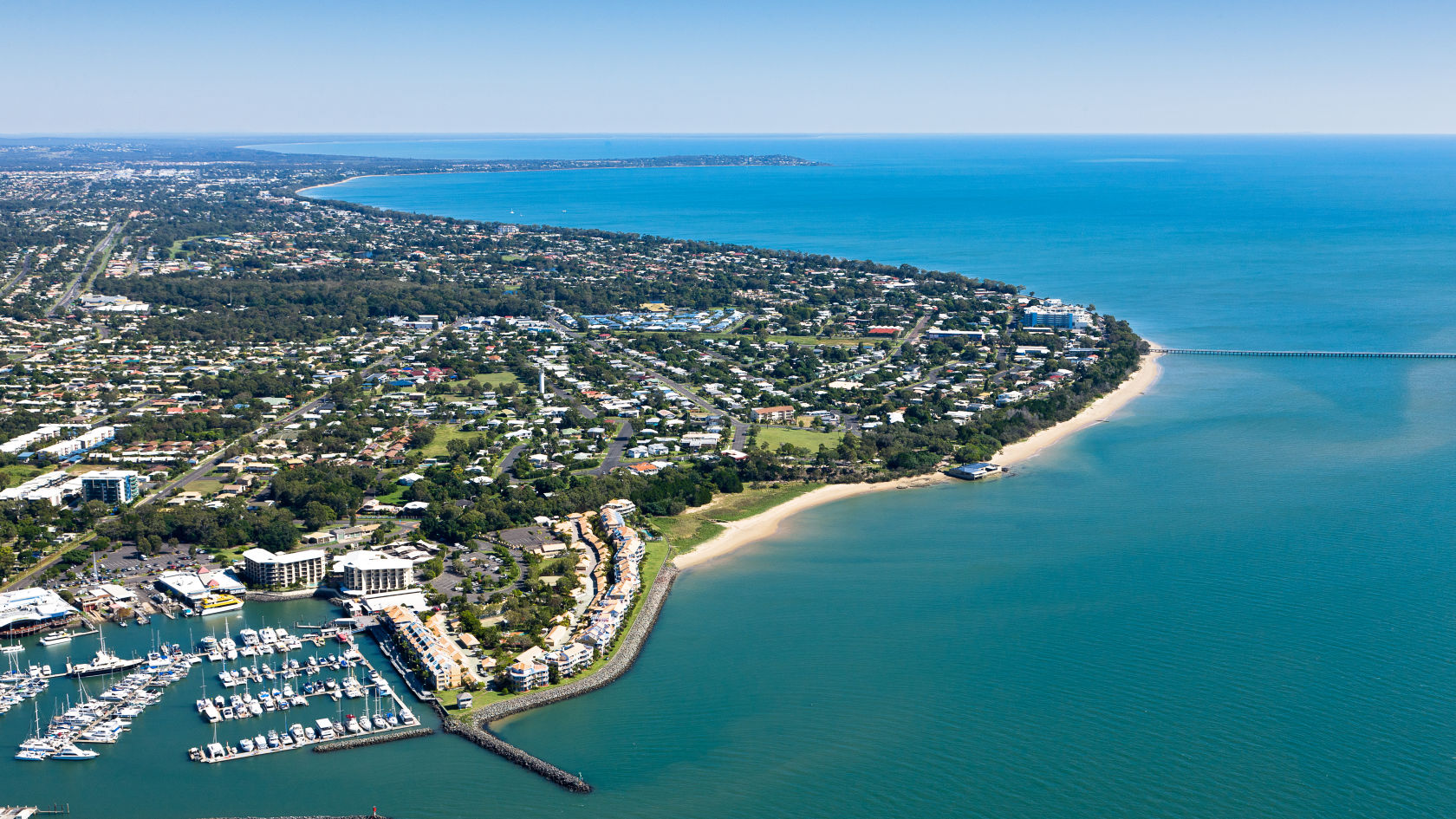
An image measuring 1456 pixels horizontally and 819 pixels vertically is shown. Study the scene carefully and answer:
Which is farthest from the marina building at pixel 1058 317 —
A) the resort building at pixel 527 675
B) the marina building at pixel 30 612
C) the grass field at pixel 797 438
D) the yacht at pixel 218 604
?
the marina building at pixel 30 612

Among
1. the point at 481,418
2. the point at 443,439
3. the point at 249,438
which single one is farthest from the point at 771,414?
the point at 249,438

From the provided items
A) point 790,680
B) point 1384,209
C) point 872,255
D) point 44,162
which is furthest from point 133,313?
point 44,162

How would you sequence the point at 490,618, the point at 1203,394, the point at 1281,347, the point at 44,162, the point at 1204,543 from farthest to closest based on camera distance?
the point at 44,162 → the point at 1281,347 → the point at 1203,394 → the point at 1204,543 → the point at 490,618

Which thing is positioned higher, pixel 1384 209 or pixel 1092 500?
pixel 1384 209

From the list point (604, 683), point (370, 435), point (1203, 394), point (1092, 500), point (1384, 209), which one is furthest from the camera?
point (1384, 209)

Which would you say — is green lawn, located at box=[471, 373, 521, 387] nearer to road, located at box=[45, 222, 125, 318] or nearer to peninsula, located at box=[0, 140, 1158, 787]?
peninsula, located at box=[0, 140, 1158, 787]

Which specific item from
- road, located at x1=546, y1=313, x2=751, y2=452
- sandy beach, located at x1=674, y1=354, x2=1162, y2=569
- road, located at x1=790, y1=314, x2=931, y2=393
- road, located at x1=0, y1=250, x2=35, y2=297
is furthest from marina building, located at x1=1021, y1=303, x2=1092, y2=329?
road, located at x1=0, y1=250, x2=35, y2=297

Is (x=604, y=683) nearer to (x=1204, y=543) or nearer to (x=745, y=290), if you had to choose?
(x=1204, y=543)
